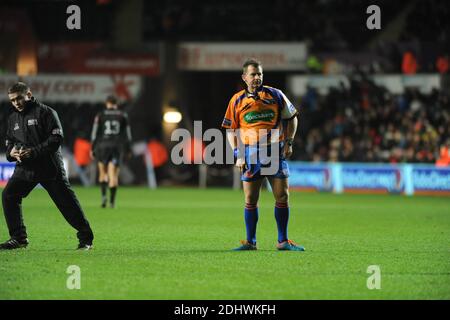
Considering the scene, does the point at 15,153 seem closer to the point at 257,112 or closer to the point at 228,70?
the point at 257,112

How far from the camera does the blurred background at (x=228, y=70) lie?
32875 millimetres

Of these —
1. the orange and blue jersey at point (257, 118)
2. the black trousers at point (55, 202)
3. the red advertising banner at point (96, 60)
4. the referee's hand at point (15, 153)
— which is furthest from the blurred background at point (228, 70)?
the referee's hand at point (15, 153)

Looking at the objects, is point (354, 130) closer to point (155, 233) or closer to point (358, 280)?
point (155, 233)

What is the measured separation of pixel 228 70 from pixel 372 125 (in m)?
5.65

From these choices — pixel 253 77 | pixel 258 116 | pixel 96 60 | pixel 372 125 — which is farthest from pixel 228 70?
pixel 253 77

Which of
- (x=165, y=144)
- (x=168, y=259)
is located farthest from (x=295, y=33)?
(x=168, y=259)

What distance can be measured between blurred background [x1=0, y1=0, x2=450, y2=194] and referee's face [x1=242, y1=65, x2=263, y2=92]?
740 inches

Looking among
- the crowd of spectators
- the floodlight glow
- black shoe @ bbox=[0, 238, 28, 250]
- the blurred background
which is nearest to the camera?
black shoe @ bbox=[0, 238, 28, 250]

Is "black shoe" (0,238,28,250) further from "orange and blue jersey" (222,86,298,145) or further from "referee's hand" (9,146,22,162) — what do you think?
"orange and blue jersey" (222,86,298,145)

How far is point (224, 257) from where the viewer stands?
465 inches

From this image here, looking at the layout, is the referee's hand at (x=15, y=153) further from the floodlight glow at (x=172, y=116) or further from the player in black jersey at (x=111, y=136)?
the floodlight glow at (x=172, y=116)

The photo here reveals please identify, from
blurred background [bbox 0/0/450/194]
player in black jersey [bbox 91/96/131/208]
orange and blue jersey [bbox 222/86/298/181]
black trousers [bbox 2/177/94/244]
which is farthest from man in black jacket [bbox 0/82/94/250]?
blurred background [bbox 0/0/450/194]

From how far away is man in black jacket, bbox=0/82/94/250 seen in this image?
1225 cm

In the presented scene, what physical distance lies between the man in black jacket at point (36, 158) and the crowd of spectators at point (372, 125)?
19.5m
